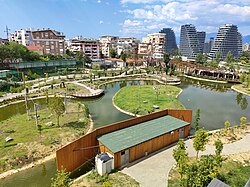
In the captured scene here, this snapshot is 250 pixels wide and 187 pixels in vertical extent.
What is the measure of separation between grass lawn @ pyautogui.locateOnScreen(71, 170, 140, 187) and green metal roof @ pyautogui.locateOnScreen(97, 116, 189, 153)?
5.05 ft

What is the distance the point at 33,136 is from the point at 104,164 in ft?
26.7

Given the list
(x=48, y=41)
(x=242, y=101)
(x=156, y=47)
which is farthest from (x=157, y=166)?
(x=156, y=47)

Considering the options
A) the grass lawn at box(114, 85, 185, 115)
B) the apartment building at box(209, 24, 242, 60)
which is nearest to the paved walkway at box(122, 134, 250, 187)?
the grass lawn at box(114, 85, 185, 115)

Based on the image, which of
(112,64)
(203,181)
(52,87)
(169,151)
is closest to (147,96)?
(169,151)

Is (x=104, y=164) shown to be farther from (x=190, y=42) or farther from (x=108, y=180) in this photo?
(x=190, y=42)

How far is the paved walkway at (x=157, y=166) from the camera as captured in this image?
1086cm

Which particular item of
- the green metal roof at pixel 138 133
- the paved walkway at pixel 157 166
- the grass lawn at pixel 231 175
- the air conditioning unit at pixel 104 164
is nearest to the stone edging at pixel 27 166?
the green metal roof at pixel 138 133

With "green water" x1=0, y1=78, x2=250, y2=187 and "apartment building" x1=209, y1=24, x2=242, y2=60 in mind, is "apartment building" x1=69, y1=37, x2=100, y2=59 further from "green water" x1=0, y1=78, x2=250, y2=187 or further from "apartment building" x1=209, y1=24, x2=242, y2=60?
"apartment building" x1=209, y1=24, x2=242, y2=60

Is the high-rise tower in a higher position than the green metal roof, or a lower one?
higher

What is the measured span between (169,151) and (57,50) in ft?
222

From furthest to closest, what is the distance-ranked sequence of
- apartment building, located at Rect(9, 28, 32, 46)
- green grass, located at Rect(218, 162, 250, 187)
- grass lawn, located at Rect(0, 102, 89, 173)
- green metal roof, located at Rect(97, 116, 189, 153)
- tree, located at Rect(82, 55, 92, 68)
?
apartment building, located at Rect(9, 28, 32, 46), tree, located at Rect(82, 55, 92, 68), grass lawn, located at Rect(0, 102, 89, 173), green metal roof, located at Rect(97, 116, 189, 153), green grass, located at Rect(218, 162, 250, 187)

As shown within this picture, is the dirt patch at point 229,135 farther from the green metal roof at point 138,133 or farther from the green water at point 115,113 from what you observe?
the green metal roof at point 138,133

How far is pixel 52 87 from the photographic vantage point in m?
33.7

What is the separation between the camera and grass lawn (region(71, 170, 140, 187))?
1043 centimetres
